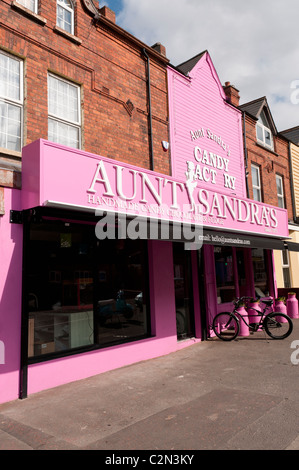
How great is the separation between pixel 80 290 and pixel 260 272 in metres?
8.01

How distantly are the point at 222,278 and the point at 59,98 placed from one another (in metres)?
6.92

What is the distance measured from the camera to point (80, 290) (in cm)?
690

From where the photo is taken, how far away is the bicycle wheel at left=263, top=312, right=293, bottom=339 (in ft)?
29.3

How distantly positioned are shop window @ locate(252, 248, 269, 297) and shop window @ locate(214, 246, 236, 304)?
1.49m

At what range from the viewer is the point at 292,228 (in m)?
14.8

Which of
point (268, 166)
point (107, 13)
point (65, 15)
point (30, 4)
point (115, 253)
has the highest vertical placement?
point (107, 13)

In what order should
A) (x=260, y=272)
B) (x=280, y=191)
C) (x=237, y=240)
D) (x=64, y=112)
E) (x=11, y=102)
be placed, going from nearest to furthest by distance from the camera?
(x=11, y=102), (x=64, y=112), (x=237, y=240), (x=260, y=272), (x=280, y=191)

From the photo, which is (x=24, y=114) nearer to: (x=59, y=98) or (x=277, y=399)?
(x=59, y=98)

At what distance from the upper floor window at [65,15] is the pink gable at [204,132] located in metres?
3.09

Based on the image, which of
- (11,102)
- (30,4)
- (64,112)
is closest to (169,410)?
(11,102)

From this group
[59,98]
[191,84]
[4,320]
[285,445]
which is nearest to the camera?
[285,445]

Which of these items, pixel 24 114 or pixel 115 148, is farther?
pixel 115 148

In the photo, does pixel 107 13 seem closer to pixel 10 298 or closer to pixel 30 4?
pixel 30 4

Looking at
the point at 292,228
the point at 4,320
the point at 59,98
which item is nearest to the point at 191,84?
the point at 59,98
